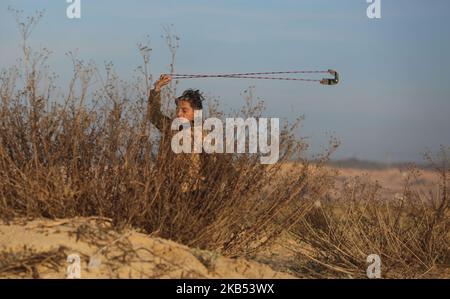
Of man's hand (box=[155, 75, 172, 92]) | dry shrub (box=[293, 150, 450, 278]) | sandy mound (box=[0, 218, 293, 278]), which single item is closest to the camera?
sandy mound (box=[0, 218, 293, 278])

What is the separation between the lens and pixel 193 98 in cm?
709

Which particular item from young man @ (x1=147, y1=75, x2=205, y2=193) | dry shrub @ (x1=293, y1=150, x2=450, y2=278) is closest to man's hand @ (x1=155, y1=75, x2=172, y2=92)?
young man @ (x1=147, y1=75, x2=205, y2=193)

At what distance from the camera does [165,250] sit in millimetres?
5934

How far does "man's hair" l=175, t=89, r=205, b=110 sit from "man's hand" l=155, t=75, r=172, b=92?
0.73 ft

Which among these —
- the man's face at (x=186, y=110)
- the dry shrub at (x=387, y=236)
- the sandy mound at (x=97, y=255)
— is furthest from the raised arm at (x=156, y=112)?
the dry shrub at (x=387, y=236)

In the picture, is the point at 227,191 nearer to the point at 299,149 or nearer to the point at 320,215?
the point at 299,149

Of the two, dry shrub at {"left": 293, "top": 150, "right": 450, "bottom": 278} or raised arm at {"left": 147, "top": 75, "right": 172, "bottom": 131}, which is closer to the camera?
raised arm at {"left": 147, "top": 75, "right": 172, "bottom": 131}

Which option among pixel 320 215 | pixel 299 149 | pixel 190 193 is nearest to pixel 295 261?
pixel 320 215

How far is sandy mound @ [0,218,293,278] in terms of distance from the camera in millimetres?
5520

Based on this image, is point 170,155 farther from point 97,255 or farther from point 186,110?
point 97,255

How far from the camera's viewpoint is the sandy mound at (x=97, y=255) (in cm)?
A: 552

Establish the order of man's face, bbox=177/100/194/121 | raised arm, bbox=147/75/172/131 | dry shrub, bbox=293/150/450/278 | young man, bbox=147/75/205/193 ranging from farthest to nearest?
1. dry shrub, bbox=293/150/450/278
2. man's face, bbox=177/100/194/121
3. raised arm, bbox=147/75/172/131
4. young man, bbox=147/75/205/193

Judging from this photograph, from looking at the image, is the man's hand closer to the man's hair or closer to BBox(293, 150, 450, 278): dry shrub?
the man's hair
